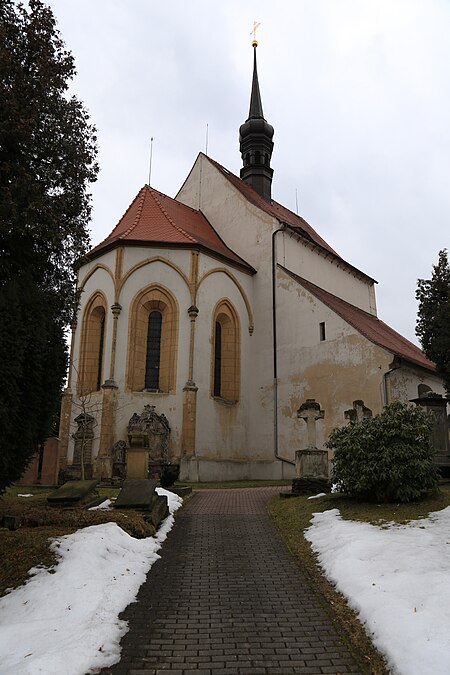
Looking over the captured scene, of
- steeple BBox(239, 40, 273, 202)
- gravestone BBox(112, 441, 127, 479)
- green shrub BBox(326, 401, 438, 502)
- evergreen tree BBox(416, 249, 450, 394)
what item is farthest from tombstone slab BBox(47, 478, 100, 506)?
steeple BBox(239, 40, 273, 202)

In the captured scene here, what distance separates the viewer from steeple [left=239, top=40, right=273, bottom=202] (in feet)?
102

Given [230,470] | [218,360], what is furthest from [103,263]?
[230,470]

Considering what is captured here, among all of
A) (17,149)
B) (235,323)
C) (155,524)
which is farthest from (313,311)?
(17,149)

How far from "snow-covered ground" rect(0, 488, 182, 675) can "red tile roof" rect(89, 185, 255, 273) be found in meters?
16.4

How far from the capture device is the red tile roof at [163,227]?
896 inches

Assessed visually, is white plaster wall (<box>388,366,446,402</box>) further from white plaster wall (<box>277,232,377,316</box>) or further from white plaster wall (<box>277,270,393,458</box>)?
white plaster wall (<box>277,232,377,316</box>)

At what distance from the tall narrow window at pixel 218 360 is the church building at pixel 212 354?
2.5 inches

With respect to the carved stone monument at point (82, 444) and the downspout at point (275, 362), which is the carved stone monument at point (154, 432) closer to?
the carved stone monument at point (82, 444)

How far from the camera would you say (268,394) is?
77.6 ft

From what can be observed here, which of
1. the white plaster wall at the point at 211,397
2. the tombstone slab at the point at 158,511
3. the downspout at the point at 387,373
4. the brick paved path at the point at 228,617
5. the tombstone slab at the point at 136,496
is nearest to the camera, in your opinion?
the brick paved path at the point at 228,617

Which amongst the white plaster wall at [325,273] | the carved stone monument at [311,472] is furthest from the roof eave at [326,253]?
the carved stone monument at [311,472]

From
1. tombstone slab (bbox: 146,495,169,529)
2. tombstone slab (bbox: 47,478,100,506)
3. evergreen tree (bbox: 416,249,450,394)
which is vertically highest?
evergreen tree (bbox: 416,249,450,394)

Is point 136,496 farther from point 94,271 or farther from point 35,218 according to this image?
point 94,271

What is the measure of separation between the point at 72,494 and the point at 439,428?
9070mm
